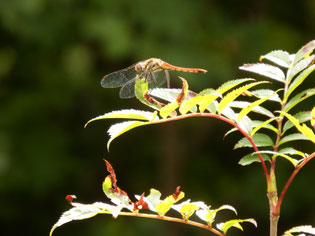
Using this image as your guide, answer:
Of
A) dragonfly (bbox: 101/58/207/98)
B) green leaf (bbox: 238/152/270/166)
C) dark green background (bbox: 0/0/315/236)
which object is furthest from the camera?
dark green background (bbox: 0/0/315/236)

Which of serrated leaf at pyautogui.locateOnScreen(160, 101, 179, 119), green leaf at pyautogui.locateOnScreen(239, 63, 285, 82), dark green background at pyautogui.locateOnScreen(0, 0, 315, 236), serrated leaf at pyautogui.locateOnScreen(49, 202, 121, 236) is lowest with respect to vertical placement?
serrated leaf at pyautogui.locateOnScreen(49, 202, 121, 236)

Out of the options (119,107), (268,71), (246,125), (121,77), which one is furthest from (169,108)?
(119,107)

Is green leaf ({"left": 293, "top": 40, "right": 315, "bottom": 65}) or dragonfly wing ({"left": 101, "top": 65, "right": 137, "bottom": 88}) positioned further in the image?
dragonfly wing ({"left": 101, "top": 65, "right": 137, "bottom": 88})

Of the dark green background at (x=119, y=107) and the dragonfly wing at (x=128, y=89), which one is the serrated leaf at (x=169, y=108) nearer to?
the dragonfly wing at (x=128, y=89)

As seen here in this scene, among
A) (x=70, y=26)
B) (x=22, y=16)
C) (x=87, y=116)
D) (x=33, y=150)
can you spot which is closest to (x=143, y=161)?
(x=87, y=116)

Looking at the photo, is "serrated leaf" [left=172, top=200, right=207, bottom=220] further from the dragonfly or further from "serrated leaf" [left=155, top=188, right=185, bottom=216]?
the dragonfly

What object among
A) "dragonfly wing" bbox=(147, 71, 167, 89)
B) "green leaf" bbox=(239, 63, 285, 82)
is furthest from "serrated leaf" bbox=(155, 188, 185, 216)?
"dragonfly wing" bbox=(147, 71, 167, 89)

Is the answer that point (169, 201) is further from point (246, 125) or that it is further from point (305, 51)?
point (305, 51)

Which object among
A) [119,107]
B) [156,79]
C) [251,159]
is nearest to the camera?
[251,159]
